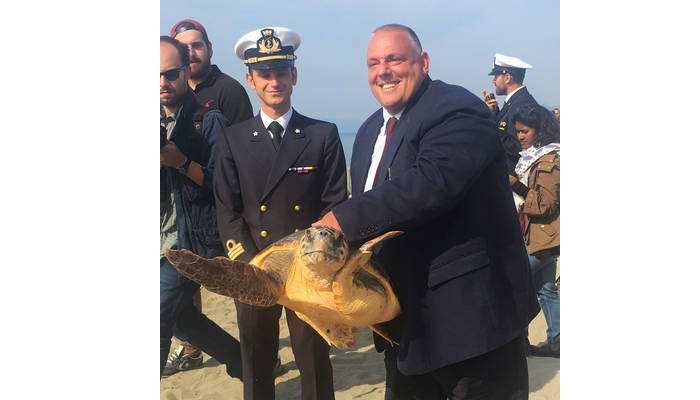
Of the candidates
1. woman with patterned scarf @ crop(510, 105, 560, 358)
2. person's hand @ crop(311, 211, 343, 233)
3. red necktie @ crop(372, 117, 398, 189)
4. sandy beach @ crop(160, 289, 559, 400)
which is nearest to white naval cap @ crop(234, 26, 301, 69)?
red necktie @ crop(372, 117, 398, 189)

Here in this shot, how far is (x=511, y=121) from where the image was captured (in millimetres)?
2553

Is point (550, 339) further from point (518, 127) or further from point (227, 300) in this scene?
point (227, 300)

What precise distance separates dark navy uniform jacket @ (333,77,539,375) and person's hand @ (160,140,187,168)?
0.98m

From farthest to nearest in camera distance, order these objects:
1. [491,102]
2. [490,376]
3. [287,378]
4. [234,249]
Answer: [287,378]
[491,102]
[234,249]
[490,376]

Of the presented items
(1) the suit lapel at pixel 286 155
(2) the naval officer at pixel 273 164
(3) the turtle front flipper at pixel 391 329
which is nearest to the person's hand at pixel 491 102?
(2) the naval officer at pixel 273 164

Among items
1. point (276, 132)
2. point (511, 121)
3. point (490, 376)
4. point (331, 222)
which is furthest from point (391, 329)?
point (511, 121)

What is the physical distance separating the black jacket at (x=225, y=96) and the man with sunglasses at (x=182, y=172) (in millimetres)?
37

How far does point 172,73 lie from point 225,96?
0.74ft

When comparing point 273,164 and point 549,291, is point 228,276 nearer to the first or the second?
point 273,164

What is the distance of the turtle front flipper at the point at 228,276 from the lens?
4.84 feet

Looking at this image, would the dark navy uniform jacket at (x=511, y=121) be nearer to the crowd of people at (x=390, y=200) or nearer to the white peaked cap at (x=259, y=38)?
the crowd of people at (x=390, y=200)

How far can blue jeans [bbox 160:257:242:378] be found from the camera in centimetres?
248
